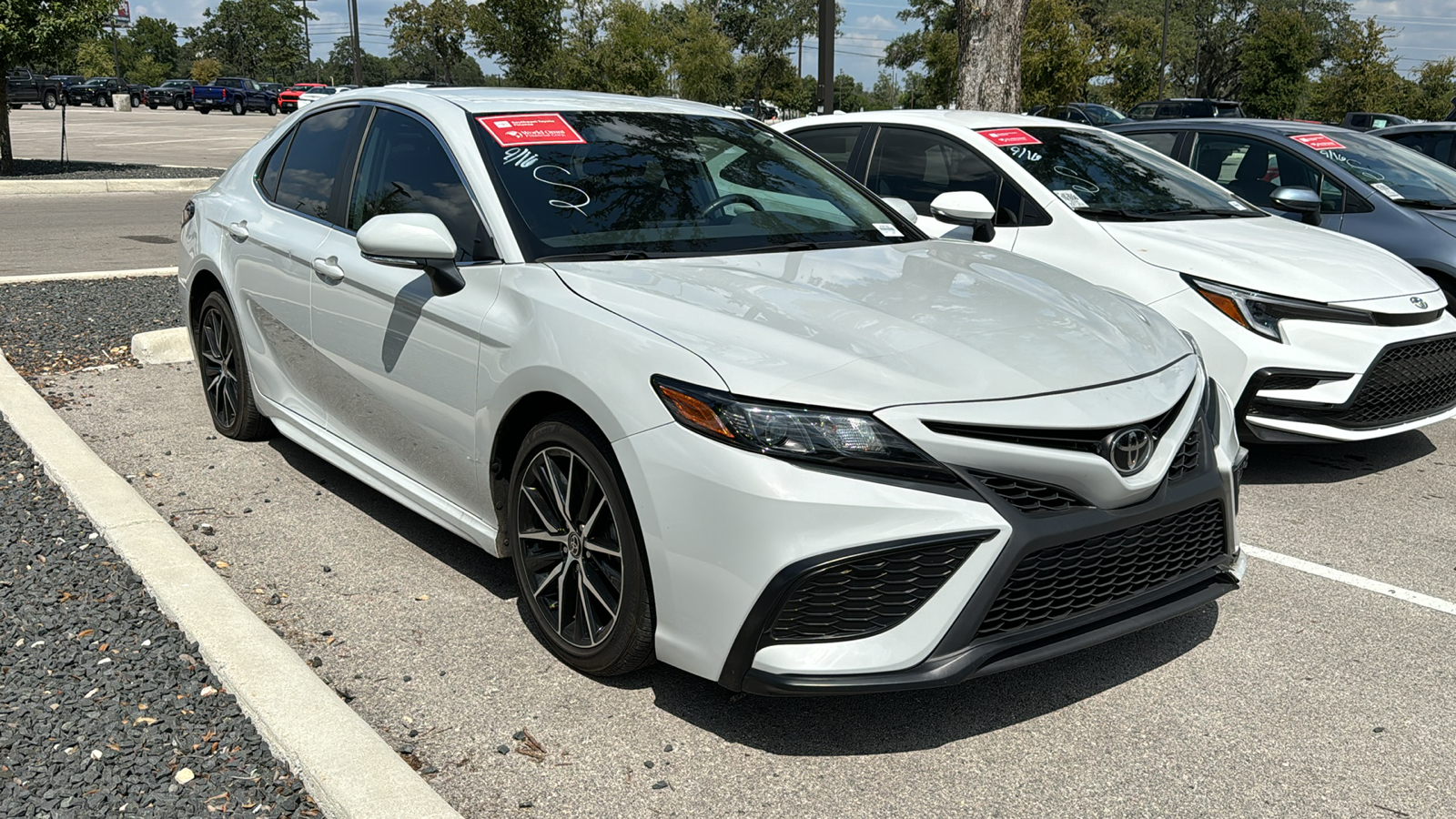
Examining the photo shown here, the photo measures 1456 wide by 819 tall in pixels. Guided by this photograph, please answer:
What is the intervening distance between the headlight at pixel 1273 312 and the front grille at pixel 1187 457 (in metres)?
2.16

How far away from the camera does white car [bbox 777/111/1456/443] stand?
16.9ft

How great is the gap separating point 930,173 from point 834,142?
0.83m

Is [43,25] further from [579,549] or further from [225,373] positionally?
[579,549]

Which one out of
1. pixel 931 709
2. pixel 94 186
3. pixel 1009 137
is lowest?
pixel 931 709

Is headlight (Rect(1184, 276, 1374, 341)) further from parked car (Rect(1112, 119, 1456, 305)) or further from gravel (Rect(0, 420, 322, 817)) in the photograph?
gravel (Rect(0, 420, 322, 817))

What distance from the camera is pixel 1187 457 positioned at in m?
3.23

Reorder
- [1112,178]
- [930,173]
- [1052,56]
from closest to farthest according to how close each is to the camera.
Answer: [1112,178] < [930,173] < [1052,56]

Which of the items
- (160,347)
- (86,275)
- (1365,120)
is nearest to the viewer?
(160,347)

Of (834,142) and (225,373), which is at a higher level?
(834,142)

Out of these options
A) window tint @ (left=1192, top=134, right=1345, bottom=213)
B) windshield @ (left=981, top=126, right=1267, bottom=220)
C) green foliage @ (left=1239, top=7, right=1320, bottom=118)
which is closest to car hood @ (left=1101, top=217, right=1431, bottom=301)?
windshield @ (left=981, top=126, right=1267, bottom=220)

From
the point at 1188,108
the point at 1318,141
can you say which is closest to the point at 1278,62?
the point at 1188,108

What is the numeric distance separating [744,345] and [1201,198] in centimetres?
438

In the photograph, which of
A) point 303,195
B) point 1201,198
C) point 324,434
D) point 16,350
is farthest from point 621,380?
point 16,350

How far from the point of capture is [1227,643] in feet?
12.2
